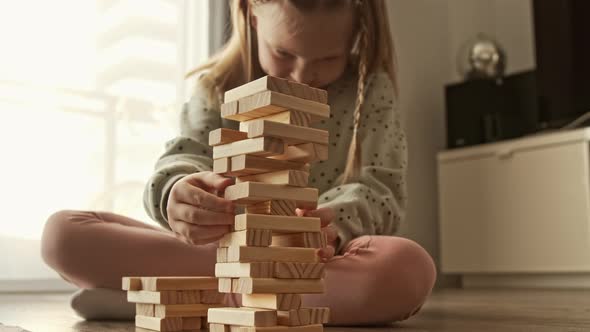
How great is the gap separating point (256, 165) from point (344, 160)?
66cm

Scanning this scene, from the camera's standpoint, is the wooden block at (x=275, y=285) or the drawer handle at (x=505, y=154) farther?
the drawer handle at (x=505, y=154)

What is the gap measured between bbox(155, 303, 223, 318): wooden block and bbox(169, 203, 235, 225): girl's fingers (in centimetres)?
12

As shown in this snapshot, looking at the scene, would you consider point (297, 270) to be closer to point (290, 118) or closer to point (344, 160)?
point (290, 118)

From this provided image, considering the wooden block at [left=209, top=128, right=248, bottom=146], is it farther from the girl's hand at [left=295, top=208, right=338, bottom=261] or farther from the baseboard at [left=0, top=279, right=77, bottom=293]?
the baseboard at [left=0, top=279, right=77, bottom=293]

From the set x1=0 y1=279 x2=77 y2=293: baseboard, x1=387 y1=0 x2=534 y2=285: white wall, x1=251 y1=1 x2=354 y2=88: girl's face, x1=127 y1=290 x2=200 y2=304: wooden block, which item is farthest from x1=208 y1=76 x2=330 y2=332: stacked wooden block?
x1=387 y1=0 x2=534 y2=285: white wall

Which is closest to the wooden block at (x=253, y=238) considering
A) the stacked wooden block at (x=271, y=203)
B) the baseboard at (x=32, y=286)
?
the stacked wooden block at (x=271, y=203)

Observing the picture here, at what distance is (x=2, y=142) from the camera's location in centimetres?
213

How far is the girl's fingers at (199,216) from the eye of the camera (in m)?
0.72

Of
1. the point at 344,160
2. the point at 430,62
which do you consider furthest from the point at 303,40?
the point at 430,62

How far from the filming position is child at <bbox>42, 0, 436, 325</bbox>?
97 centimetres

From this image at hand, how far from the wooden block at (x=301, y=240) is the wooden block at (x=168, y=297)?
0.19 m

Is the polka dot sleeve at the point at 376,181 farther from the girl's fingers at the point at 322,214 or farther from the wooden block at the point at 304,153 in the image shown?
the wooden block at the point at 304,153

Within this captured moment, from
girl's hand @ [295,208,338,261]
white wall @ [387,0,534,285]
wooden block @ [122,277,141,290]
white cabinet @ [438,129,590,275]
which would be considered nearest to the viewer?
girl's hand @ [295,208,338,261]

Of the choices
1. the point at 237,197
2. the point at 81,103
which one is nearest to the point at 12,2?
the point at 81,103
